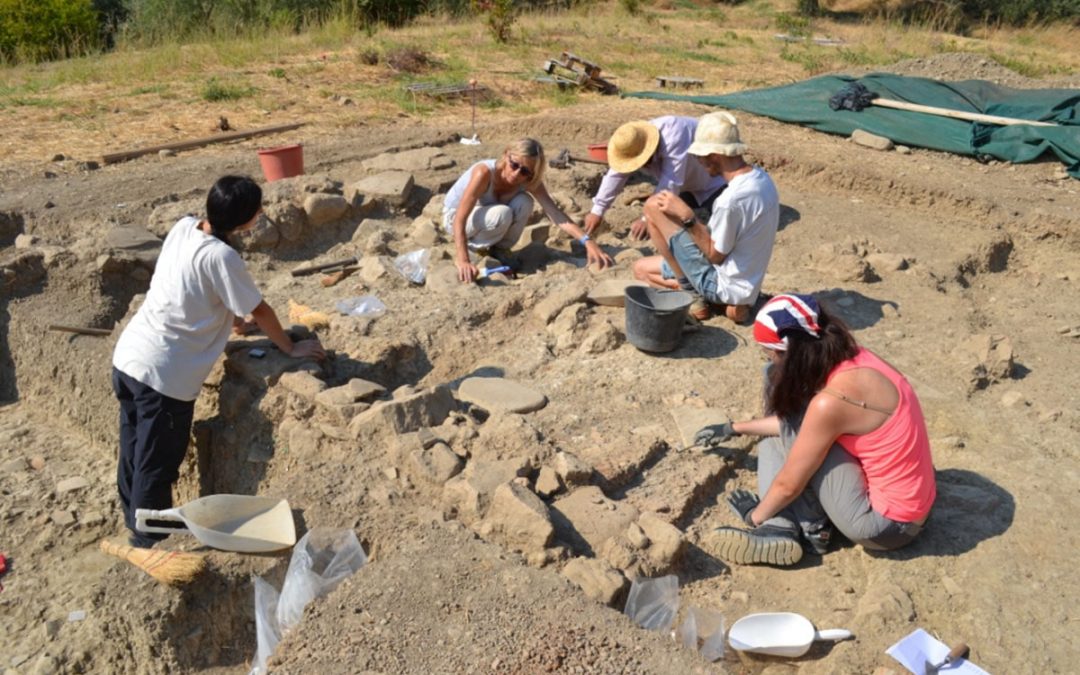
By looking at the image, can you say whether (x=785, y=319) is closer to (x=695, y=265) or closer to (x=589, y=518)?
(x=589, y=518)

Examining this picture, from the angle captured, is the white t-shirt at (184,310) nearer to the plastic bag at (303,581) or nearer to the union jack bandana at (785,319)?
the plastic bag at (303,581)

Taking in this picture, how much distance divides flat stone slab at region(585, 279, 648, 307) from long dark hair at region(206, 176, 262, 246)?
2.18 meters

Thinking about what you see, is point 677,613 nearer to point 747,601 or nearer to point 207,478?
point 747,601

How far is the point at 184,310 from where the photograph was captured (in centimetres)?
362

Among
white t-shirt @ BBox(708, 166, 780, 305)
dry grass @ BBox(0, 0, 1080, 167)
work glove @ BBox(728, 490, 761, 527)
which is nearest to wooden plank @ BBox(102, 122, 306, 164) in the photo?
dry grass @ BBox(0, 0, 1080, 167)

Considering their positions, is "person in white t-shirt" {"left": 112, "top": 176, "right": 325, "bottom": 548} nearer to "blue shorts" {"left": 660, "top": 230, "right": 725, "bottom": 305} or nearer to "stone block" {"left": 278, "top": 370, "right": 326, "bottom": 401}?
"stone block" {"left": 278, "top": 370, "right": 326, "bottom": 401}

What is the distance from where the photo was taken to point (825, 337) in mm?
2959

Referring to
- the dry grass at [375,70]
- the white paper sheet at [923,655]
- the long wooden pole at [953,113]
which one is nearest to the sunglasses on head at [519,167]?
the white paper sheet at [923,655]

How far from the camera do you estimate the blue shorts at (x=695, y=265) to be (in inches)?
188

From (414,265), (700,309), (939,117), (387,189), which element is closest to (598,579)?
(700,309)

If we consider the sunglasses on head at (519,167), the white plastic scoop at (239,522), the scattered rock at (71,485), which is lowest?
the scattered rock at (71,485)

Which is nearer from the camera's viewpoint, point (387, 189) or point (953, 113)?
point (387, 189)

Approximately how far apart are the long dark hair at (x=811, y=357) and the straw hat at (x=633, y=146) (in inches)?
104

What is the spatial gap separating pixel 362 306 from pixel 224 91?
21.6 feet
